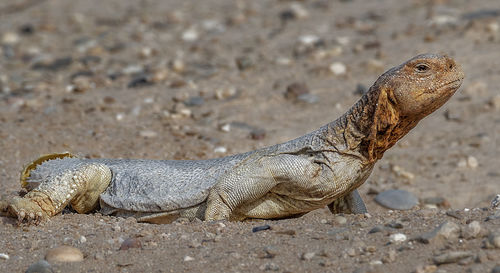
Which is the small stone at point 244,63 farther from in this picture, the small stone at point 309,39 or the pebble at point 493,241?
the pebble at point 493,241

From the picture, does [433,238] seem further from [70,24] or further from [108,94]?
[70,24]

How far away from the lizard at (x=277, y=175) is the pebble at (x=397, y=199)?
1441mm

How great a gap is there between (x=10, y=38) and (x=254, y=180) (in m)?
10.7

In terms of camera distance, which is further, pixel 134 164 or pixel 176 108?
pixel 176 108

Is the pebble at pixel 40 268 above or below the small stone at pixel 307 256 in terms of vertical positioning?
below

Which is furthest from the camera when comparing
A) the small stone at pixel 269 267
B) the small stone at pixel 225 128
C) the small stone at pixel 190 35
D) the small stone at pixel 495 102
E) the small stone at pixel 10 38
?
the small stone at pixel 10 38

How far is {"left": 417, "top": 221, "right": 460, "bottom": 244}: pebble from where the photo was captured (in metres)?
5.43

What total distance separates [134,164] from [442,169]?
4198mm

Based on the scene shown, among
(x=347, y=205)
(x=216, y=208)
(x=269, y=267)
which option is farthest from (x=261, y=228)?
(x=347, y=205)

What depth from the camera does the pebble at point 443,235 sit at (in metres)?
5.43

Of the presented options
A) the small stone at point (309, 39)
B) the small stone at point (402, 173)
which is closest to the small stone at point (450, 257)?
the small stone at point (402, 173)

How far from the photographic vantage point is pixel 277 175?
22.3 feet

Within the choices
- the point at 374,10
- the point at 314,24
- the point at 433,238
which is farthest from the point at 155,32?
the point at 433,238

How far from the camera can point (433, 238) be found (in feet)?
17.8
